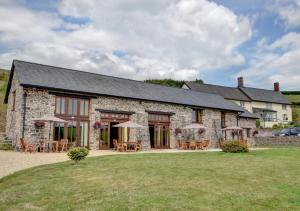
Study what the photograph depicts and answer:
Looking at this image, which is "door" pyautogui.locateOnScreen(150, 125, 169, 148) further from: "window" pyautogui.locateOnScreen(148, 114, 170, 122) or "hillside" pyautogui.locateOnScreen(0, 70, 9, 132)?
"hillside" pyautogui.locateOnScreen(0, 70, 9, 132)

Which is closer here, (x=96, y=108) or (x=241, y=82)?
(x=96, y=108)

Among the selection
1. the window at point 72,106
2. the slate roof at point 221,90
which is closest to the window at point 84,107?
the window at point 72,106

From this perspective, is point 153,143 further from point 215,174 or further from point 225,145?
point 215,174

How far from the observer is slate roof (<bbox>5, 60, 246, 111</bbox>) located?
67.8 ft

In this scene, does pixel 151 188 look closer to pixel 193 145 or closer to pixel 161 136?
pixel 193 145

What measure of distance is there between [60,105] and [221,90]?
36.1 metres

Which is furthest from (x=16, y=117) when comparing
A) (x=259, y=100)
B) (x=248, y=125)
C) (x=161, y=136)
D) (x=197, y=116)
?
(x=259, y=100)

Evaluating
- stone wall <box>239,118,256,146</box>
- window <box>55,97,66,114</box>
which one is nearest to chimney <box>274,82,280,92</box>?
stone wall <box>239,118,256,146</box>

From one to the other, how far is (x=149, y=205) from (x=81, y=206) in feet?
4.72

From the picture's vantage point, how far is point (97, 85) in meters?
24.0

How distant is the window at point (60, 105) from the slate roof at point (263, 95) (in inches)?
1566

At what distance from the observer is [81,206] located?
6.30m

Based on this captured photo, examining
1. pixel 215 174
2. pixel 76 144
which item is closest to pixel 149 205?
pixel 215 174

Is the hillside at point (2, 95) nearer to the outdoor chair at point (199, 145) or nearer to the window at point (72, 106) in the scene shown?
the window at point (72, 106)
